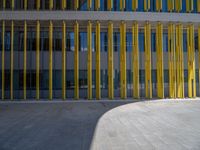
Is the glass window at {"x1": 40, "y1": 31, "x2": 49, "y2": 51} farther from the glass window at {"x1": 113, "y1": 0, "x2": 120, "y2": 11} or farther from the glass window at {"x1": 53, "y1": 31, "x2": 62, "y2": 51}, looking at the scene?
the glass window at {"x1": 113, "y1": 0, "x2": 120, "y2": 11}

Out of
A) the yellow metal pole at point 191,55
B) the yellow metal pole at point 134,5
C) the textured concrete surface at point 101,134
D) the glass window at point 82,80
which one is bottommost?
the textured concrete surface at point 101,134

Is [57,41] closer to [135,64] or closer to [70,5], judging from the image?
[70,5]

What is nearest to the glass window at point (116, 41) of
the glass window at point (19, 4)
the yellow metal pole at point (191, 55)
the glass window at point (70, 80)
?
the glass window at point (70, 80)

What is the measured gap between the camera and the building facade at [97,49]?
22656 millimetres

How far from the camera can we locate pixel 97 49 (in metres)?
23.3

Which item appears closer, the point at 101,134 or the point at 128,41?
the point at 101,134

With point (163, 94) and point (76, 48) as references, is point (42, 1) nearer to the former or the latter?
point (76, 48)

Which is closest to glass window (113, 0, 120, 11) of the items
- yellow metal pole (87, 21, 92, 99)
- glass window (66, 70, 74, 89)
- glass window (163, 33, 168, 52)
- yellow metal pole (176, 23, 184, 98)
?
yellow metal pole (87, 21, 92, 99)

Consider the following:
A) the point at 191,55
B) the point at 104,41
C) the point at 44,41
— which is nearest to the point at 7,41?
the point at 44,41

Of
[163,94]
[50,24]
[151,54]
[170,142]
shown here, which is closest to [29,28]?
[50,24]

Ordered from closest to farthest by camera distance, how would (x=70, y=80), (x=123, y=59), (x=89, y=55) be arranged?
(x=89, y=55) → (x=123, y=59) → (x=70, y=80)

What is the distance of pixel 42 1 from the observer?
24.5m

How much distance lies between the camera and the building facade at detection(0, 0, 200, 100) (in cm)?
2266

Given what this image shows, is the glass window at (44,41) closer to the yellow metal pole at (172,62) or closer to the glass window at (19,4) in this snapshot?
the glass window at (19,4)
